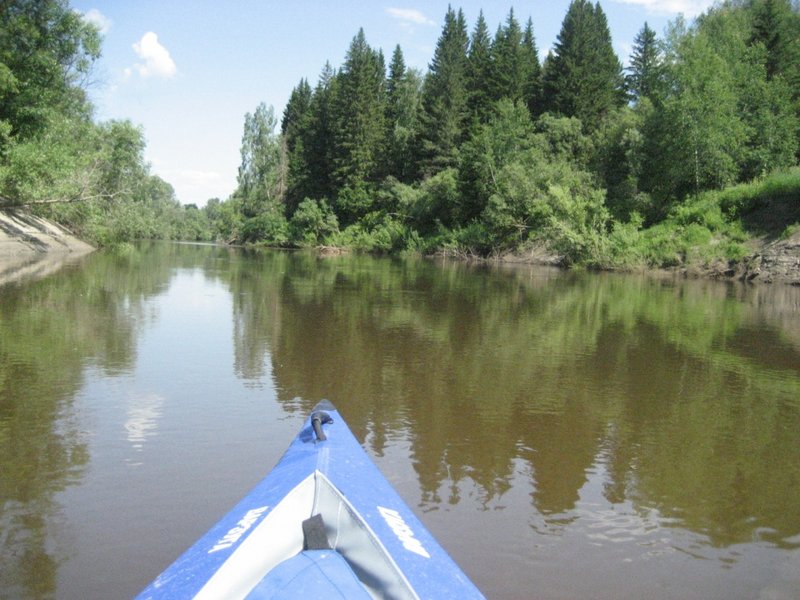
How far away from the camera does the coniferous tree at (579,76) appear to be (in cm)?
5400

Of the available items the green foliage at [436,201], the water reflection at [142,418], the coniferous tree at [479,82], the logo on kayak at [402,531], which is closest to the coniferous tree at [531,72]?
the coniferous tree at [479,82]

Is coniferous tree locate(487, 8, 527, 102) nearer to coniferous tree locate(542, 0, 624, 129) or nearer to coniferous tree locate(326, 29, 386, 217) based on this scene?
coniferous tree locate(542, 0, 624, 129)

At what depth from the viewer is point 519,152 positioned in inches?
1839

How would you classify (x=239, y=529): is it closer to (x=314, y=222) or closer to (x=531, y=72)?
(x=314, y=222)

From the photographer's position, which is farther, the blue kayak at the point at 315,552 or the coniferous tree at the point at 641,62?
the coniferous tree at the point at 641,62

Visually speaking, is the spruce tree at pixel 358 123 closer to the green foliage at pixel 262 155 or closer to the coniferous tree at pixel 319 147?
the coniferous tree at pixel 319 147

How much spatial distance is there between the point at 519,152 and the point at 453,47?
1984 cm

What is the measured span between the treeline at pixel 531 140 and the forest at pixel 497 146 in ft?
0.53

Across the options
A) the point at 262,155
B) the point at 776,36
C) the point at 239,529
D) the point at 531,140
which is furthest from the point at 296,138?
the point at 239,529

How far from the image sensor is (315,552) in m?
2.88

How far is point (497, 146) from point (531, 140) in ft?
8.07

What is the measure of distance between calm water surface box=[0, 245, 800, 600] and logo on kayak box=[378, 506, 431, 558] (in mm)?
1025

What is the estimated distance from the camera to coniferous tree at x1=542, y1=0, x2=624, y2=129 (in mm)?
54000

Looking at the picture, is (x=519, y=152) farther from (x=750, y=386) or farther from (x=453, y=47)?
(x=750, y=386)
